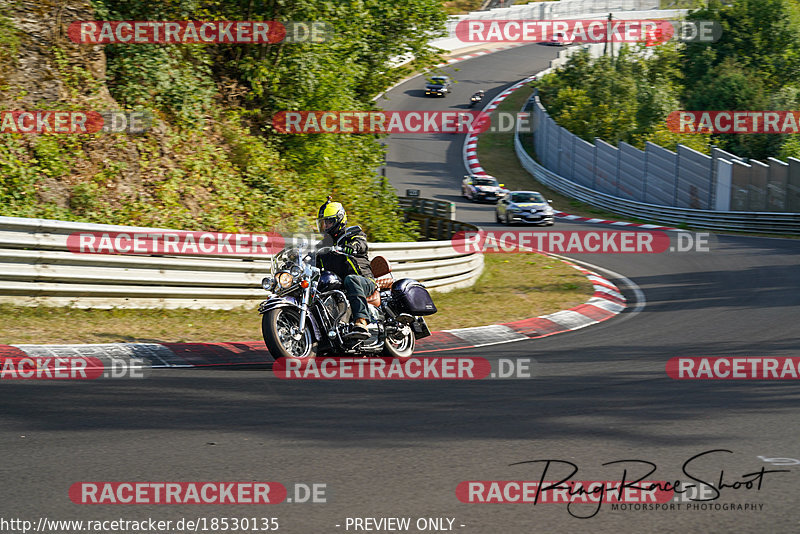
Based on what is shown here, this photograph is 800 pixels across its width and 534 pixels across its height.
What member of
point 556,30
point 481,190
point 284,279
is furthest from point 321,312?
point 556,30

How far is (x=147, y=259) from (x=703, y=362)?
7.10 metres

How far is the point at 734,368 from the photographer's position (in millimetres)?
9586

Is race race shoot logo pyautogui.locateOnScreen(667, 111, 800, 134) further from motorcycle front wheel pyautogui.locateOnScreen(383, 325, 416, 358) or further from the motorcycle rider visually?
the motorcycle rider

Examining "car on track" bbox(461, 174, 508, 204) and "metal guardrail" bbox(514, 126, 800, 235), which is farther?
"car on track" bbox(461, 174, 508, 204)

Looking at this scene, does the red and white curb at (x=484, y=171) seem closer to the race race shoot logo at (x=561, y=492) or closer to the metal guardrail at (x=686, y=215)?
the metal guardrail at (x=686, y=215)

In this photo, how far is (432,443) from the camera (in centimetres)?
616

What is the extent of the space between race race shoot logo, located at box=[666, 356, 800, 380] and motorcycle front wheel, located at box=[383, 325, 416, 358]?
9.77ft

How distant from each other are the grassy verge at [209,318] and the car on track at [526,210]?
14669mm

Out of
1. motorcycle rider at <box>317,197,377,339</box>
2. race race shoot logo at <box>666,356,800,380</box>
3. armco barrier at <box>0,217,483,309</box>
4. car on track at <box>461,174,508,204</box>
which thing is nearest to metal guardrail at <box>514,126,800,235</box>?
car on track at <box>461,174,508,204</box>

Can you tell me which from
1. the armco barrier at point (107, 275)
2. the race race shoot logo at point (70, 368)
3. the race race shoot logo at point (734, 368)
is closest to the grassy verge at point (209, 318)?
the armco barrier at point (107, 275)

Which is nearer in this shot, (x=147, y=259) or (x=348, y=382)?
(x=348, y=382)

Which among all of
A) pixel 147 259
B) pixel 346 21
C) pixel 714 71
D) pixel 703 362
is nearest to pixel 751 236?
pixel 346 21

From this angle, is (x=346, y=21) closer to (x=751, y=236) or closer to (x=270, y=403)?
(x=270, y=403)

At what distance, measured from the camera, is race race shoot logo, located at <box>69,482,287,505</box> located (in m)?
4.92
